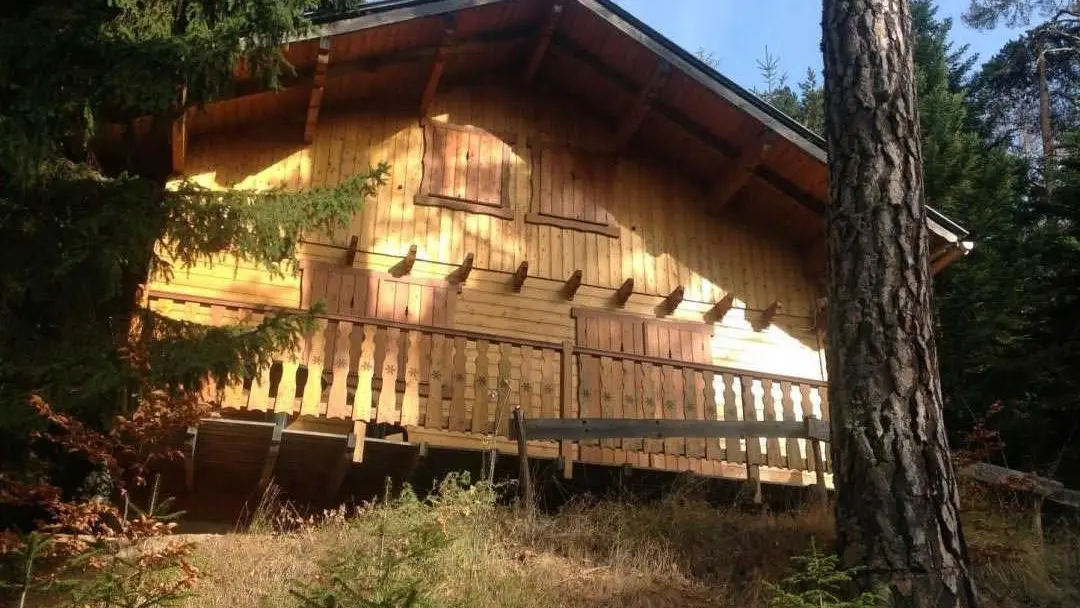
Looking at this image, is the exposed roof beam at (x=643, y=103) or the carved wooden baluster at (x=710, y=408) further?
the exposed roof beam at (x=643, y=103)

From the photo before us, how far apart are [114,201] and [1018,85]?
25.0m

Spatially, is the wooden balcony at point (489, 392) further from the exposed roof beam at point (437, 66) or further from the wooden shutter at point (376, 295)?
the exposed roof beam at point (437, 66)

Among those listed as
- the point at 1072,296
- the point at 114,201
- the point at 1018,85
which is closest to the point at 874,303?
the point at 114,201

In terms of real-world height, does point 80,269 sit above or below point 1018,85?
below

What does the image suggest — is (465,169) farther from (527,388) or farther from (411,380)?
(411,380)

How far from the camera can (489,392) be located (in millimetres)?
10664

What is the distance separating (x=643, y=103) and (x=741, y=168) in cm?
161

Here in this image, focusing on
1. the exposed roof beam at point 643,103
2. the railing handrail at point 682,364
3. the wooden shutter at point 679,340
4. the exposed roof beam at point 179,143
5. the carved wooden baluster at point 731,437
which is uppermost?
the exposed roof beam at point 643,103

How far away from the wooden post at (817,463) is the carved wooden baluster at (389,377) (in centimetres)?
414

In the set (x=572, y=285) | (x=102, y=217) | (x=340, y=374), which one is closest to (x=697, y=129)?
(x=572, y=285)

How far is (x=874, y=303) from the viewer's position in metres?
6.54

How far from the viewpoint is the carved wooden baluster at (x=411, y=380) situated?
32.5 feet

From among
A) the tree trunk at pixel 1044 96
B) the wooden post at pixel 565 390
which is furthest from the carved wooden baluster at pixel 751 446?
the tree trunk at pixel 1044 96

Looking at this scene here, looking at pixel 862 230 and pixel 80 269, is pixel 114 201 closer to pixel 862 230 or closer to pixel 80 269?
pixel 80 269
